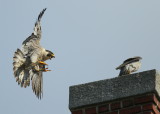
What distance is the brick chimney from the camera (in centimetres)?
525

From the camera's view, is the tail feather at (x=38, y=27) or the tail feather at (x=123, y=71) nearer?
the tail feather at (x=123, y=71)

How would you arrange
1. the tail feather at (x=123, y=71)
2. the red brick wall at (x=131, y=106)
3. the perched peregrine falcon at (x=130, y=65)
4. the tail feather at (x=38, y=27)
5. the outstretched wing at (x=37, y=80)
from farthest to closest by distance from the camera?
1. the tail feather at (x=38, y=27)
2. the outstretched wing at (x=37, y=80)
3. the perched peregrine falcon at (x=130, y=65)
4. the tail feather at (x=123, y=71)
5. the red brick wall at (x=131, y=106)

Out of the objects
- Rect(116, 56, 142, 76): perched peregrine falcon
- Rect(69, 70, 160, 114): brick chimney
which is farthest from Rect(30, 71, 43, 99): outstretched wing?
Rect(69, 70, 160, 114): brick chimney

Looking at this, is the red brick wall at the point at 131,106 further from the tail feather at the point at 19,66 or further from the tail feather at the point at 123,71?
the tail feather at the point at 19,66

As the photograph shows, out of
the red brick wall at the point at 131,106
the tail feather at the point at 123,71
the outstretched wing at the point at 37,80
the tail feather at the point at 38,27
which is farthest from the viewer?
the tail feather at the point at 38,27

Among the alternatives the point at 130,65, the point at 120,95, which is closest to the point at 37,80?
the point at 130,65

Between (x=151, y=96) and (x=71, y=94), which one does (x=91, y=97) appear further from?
(x=151, y=96)

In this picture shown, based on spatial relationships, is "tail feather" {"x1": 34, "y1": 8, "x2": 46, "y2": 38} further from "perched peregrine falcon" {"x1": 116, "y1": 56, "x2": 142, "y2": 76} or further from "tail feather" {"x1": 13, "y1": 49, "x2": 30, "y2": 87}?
"perched peregrine falcon" {"x1": 116, "y1": 56, "x2": 142, "y2": 76}

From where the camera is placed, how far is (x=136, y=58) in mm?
8547

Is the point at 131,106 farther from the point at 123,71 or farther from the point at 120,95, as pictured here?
the point at 123,71

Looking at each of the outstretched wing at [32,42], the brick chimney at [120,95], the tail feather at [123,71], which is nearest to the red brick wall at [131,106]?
the brick chimney at [120,95]

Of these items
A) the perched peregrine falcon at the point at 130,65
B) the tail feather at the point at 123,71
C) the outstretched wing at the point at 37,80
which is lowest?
the tail feather at the point at 123,71

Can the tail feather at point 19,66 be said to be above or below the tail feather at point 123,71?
above

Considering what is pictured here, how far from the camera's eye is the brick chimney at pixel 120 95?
207 inches
